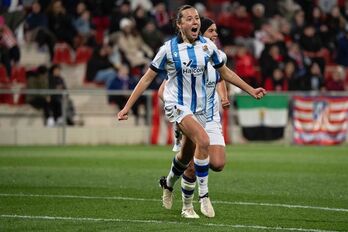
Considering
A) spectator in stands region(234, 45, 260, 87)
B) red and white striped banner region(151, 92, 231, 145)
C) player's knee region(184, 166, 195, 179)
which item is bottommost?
red and white striped banner region(151, 92, 231, 145)

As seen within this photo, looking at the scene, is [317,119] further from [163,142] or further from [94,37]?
[94,37]

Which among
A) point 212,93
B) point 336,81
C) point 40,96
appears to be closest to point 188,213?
point 212,93

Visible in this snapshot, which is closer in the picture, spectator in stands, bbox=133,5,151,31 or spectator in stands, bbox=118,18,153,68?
spectator in stands, bbox=118,18,153,68

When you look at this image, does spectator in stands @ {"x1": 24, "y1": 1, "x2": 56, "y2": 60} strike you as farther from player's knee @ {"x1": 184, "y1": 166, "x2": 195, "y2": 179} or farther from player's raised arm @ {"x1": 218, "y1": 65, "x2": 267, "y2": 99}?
player's raised arm @ {"x1": 218, "y1": 65, "x2": 267, "y2": 99}

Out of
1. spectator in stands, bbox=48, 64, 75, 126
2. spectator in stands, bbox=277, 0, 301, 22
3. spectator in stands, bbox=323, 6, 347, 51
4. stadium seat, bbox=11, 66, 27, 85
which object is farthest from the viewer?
spectator in stands, bbox=277, 0, 301, 22

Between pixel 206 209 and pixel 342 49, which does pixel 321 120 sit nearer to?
pixel 342 49

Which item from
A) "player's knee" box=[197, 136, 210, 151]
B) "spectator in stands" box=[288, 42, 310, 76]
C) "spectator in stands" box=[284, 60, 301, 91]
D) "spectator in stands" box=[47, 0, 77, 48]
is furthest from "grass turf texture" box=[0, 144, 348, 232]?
"spectator in stands" box=[288, 42, 310, 76]

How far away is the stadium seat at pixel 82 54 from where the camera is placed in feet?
85.9

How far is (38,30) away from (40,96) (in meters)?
2.17

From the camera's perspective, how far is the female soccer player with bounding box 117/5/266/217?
10.4 m

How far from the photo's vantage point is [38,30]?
25.6 m

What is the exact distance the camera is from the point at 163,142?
999 inches

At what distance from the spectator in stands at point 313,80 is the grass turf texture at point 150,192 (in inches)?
200

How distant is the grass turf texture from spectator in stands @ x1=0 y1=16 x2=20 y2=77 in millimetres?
3720
